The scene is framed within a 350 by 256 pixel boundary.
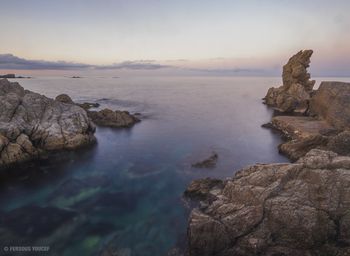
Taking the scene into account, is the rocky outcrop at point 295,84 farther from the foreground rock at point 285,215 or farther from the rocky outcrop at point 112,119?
the foreground rock at point 285,215

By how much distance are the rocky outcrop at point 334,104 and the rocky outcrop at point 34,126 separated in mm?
45884

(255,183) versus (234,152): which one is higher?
(255,183)

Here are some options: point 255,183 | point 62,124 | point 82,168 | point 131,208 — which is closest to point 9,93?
point 62,124

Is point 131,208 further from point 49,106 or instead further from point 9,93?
point 9,93

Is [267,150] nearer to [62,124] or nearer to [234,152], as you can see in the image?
[234,152]

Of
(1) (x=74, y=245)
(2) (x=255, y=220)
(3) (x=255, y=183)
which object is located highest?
(3) (x=255, y=183)

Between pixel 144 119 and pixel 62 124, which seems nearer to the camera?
pixel 62 124

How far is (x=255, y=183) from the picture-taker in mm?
20812

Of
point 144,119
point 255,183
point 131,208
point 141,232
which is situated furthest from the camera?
point 144,119

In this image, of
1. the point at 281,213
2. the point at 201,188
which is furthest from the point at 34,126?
the point at 281,213

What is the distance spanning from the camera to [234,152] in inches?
1793

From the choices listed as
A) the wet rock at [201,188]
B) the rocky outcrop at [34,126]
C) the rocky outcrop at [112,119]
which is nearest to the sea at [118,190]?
the wet rock at [201,188]

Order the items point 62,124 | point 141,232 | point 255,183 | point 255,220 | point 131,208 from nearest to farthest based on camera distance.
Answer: point 255,220
point 255,183
point 141,232
point 131,208
point 62,124

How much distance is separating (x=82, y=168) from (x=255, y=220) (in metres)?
26.6
